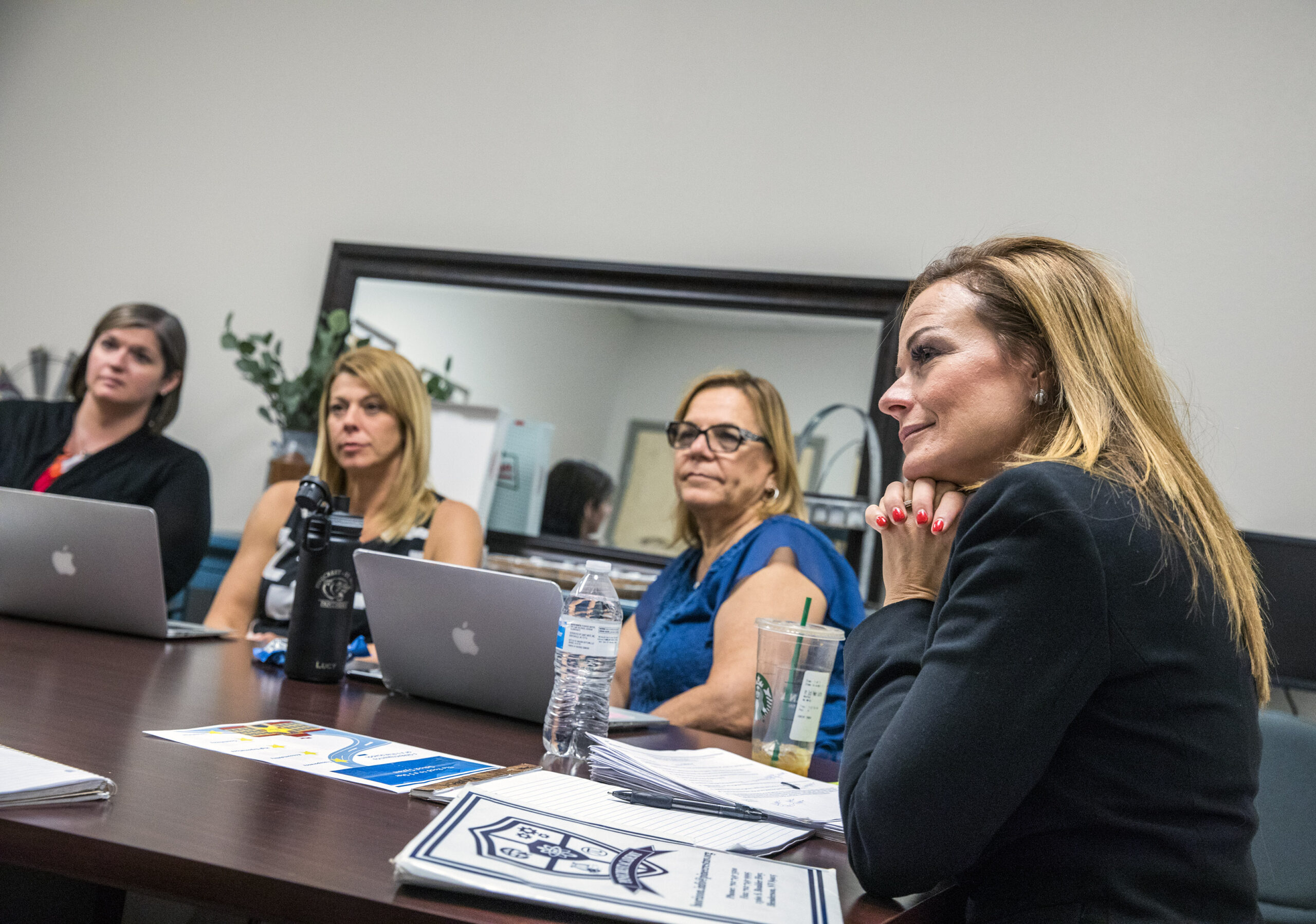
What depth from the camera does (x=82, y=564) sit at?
5.24 ft

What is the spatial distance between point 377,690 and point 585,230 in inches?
71.3

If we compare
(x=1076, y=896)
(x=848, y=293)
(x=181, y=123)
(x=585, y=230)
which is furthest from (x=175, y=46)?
(x=1076, y=896)

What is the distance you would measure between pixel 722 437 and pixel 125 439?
1.59m

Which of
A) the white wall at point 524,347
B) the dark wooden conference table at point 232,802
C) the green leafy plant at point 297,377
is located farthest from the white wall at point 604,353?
the dark wooden conference table at point 232,802

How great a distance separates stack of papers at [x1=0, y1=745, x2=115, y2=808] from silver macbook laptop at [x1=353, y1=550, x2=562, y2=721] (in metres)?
0.56

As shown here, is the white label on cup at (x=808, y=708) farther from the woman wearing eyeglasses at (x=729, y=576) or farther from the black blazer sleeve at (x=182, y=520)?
the black blazer sleeve at (x=182, y=520)

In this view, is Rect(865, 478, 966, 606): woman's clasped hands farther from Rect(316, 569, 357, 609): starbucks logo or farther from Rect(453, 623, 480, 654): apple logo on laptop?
Rect(316, 569, 357, 609): starbucks logo

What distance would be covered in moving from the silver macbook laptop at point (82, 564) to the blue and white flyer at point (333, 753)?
610 mm

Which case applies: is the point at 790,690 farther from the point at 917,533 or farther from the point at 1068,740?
the point at 1068,740

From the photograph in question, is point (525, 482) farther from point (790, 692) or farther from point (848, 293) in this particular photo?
point (790, 692)

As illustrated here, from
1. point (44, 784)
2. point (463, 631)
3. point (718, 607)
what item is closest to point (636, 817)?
point (44, 784)

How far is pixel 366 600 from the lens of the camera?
142 centimetres

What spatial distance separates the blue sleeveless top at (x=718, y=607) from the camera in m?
1.86

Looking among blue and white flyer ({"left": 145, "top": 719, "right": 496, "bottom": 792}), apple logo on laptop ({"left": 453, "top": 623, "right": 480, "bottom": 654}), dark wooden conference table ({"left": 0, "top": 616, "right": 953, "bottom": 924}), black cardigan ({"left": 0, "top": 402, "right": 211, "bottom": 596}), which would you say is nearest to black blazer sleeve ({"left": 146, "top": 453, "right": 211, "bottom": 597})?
black cardigan ({"left": 0, "top": 402, "right": 211, "bottom": 596})
